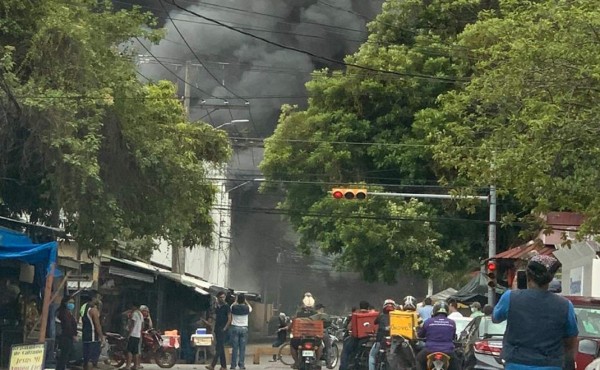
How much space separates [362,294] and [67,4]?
4992 cm

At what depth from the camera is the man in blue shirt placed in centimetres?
626

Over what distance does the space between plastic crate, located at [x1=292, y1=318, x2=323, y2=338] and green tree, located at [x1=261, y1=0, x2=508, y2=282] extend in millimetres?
9111

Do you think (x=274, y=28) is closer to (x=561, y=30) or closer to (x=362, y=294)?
(x=362, y=294)

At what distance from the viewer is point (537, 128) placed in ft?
44.8

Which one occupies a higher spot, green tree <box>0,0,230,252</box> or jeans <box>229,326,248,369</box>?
green tree <box>0,0,230,252</box>

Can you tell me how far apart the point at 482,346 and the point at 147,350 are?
11.6 metres

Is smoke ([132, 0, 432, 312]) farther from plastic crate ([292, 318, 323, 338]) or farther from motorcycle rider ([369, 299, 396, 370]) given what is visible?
motorcycle rider ([369, 299, 396, 370])

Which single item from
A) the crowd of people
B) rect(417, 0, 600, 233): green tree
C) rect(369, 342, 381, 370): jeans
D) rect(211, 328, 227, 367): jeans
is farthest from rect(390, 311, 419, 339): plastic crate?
the crowd of people

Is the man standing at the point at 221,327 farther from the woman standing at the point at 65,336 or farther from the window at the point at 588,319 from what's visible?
the window at the point at 588,319

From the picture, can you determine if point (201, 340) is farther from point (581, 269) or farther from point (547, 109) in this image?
point (547, 109)

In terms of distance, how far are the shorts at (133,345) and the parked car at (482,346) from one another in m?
7.18

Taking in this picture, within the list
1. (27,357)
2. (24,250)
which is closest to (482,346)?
(27,357)

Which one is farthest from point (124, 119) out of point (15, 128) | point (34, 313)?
point (34, 313)

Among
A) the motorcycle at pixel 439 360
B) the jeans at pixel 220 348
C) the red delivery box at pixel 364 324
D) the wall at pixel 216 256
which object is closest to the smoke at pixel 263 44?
the wall at pixel 216 256
